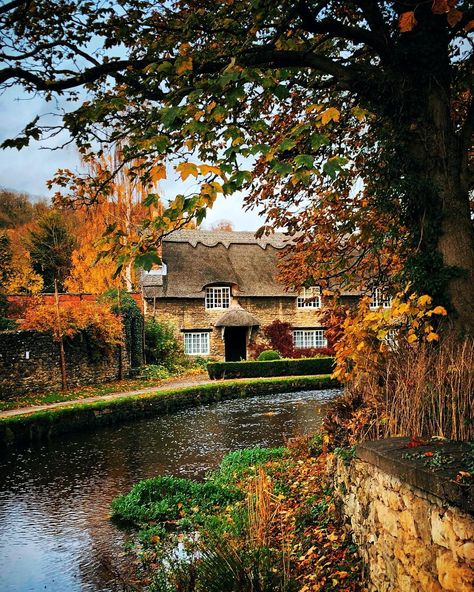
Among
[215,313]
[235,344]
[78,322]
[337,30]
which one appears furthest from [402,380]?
[235,344]

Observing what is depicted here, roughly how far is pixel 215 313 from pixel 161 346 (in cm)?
429

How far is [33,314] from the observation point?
19906mm

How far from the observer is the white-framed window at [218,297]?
31.6 m

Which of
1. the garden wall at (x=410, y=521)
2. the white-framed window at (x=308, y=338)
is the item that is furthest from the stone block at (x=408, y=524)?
the white-framed window at (x=308, y=338)

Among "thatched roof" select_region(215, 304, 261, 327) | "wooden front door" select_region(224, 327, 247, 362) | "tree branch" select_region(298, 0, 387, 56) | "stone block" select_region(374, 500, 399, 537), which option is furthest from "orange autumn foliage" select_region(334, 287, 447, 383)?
"wooden front door" select_region(224, 327, 247, 362)

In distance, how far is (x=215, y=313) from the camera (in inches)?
1230

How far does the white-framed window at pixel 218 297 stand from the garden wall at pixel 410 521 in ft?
87.4

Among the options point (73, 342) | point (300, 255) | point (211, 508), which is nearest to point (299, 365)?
point (73, 342)

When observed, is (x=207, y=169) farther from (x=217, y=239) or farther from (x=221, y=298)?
(x=217, y=239)

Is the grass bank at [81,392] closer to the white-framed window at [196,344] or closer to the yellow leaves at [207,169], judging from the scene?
the white-framed window at [196,344]

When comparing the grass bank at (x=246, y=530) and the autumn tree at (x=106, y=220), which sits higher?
the autumn tree at (x=106, y=220)

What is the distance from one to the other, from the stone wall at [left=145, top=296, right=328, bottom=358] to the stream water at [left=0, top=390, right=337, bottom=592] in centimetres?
1159

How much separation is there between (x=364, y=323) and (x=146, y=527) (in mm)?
4230

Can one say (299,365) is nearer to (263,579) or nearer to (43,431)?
(43,431)
